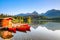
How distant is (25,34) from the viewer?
3.27m

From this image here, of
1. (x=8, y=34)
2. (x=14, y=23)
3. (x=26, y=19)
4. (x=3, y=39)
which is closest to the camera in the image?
(x=3, y=39)

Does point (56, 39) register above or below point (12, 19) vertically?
below

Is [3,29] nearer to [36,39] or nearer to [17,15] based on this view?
[17,15]

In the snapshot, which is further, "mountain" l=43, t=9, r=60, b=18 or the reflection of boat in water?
"mountain" l=43, t=9, r=60, b=18

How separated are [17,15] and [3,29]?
548 mm

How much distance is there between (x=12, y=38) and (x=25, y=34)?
0.43m

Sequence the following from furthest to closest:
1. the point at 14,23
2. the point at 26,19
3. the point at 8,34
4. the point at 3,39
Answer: the point at 26,19 → the point at 14,23 → the point at 8,34 → the point at 3,39

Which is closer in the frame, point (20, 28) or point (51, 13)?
point (20, 28)

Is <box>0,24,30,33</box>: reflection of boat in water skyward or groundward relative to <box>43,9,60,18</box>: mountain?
groundward

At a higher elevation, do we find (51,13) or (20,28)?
(51,13)

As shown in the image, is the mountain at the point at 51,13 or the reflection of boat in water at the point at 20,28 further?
the mountain at the point at 51,13

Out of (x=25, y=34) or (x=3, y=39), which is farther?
(x=25, y=34)

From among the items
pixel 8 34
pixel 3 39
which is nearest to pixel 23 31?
pixel 8 34

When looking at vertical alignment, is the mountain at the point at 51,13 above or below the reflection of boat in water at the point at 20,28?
above
